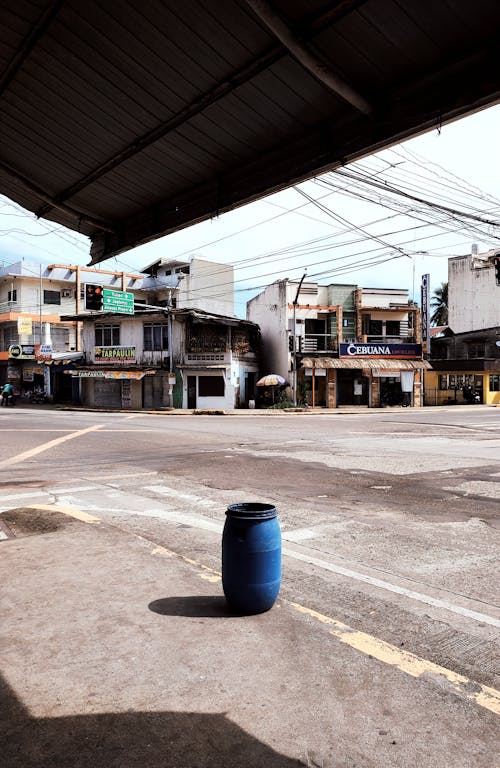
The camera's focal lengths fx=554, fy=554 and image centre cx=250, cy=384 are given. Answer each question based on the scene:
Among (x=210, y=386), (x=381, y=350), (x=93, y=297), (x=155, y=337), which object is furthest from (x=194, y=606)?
Result: (x=381, y=350)

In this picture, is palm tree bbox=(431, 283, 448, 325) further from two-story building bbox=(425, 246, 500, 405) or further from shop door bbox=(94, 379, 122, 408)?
shop door bbox=(94, 379, 122, 408)

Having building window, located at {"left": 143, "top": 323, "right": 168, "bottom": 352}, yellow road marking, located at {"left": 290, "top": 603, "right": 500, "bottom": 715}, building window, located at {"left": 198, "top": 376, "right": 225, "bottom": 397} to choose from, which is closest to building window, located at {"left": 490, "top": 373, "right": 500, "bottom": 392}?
building window, located at {"left": 198, "top": 376, "right": 225, "bottom": 397}

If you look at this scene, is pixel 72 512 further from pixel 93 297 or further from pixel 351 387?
pixel 351 387

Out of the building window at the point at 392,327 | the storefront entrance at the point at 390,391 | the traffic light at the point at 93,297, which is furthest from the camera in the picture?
the building window at the point at 392,327

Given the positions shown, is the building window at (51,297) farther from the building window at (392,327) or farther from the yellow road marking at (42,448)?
the yellow road marking at (42,448)

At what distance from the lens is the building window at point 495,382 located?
44.7 meters

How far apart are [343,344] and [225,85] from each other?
125 feet

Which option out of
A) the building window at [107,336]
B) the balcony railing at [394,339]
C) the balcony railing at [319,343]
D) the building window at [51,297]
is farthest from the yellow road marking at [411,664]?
the building window at [51,297]

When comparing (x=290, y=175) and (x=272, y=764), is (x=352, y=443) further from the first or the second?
(x=272, y=764)

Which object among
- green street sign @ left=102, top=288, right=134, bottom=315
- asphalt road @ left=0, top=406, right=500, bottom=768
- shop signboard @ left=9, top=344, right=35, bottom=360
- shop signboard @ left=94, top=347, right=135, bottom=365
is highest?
green street sign @ left=102, top=288, right=134, bottom=315

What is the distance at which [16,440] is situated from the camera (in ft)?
58.9

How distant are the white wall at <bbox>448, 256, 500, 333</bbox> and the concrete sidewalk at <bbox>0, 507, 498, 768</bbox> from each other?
2039 inches

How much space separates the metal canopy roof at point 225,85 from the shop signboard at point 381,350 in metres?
36.5

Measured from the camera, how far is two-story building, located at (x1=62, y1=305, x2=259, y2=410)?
3753 centimetres
